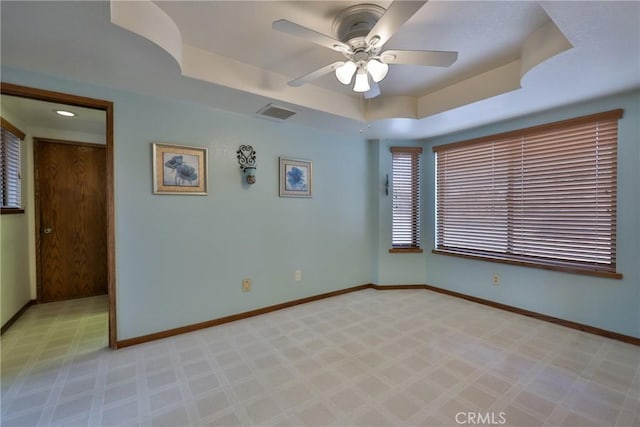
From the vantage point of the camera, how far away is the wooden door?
11.2 ft

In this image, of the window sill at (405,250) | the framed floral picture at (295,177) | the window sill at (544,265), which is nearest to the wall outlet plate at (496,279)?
the window sill at (544,265)

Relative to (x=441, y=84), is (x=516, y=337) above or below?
below

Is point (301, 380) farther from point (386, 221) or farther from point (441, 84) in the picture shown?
point (441, 84)

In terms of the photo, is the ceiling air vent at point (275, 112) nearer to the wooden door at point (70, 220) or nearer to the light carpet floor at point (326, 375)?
the light carpet floor at point (326, 375)

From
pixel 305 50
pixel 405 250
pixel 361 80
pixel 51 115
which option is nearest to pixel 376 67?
pixel 361 80

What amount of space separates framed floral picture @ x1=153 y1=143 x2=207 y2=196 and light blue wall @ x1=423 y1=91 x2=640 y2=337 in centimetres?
318

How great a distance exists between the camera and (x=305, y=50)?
214 centimetres

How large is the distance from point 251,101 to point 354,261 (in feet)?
7.99

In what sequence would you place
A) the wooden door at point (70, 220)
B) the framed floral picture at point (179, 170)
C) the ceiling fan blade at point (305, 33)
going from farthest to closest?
the wooden door at point (70, 220) < the framed floral picture at point (179, 170) < the ceiling fan blade at point (305, 33)

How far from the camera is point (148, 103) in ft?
7.98

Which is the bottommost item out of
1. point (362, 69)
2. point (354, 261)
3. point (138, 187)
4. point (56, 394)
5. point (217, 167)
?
point (56, 394)

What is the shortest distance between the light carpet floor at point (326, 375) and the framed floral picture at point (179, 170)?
4.46 feet

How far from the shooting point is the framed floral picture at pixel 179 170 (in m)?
2.48

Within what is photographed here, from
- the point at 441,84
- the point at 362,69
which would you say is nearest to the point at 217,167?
the point at 362,69
